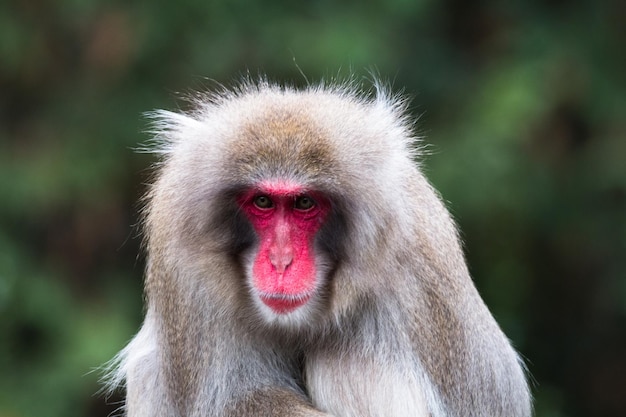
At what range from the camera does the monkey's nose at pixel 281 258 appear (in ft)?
22.5

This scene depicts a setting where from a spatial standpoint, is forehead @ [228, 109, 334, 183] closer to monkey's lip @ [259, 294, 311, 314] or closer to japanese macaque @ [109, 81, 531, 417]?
japanese macaque @ [109, 81, 531, 417]

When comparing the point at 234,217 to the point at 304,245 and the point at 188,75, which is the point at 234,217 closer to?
the point at 304,245

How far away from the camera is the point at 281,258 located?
688 cm

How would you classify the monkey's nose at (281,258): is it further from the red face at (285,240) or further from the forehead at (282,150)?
the forehead at (282,150)

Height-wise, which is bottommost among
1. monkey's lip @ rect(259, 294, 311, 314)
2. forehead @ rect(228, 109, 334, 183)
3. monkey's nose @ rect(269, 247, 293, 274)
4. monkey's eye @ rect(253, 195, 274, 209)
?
monkey's lip @ rect(259, 294, 311, 314)

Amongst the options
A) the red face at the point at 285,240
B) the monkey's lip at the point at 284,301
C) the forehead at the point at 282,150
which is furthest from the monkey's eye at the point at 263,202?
the monkey's lip at the point at 284,301

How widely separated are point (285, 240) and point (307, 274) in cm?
22

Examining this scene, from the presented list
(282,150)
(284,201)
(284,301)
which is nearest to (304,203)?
(284,201)

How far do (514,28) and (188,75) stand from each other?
11.8 ft

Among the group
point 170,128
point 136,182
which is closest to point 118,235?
point 136,182

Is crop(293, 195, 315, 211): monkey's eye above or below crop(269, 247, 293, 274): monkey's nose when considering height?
above

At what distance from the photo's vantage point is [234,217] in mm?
7098

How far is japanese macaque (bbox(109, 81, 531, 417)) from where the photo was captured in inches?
273

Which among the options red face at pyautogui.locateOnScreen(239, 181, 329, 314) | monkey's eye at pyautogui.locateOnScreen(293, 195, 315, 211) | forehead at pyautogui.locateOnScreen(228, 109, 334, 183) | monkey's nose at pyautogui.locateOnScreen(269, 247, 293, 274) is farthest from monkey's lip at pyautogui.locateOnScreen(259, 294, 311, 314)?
forehead at pyautogui.locateOnScreen(228, 109, 334, 183)
